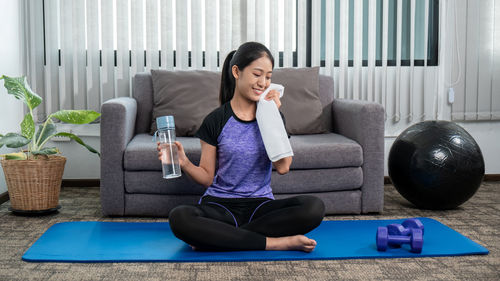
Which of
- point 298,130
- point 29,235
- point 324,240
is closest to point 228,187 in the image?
point 324,240

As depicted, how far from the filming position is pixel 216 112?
223 centimetres

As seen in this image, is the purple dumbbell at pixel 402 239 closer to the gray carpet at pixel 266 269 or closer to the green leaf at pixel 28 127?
the gray carpet at pixel 266 269

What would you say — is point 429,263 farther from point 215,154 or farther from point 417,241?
point 215,154

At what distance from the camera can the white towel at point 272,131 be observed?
2.08 meters

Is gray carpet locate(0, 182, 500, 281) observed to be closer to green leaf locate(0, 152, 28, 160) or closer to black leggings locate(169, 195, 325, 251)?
black leggings locate(169, 195, 325, 251)

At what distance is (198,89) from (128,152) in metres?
0.75

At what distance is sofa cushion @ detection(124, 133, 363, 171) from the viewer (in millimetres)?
2717

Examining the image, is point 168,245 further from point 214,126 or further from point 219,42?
point 219,42

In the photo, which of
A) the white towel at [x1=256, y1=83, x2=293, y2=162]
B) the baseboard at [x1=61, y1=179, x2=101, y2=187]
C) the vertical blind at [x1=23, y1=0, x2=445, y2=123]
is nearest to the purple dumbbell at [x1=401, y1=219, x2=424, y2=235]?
the white towel at [x1=256, y1=83, x2=293, y2=162]

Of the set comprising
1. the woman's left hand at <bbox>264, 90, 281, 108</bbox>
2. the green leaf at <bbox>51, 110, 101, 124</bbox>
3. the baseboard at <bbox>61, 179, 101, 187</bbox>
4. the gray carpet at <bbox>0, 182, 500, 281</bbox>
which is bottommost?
the baseboard at <bbox>61, 179, 101, 187</bbox>

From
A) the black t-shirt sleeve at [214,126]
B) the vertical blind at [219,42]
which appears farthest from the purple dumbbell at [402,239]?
the vertical blind at [219,42]

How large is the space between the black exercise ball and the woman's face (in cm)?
112

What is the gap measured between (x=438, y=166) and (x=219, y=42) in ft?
5.45

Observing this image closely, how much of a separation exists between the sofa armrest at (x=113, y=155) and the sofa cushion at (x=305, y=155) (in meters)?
0.05
